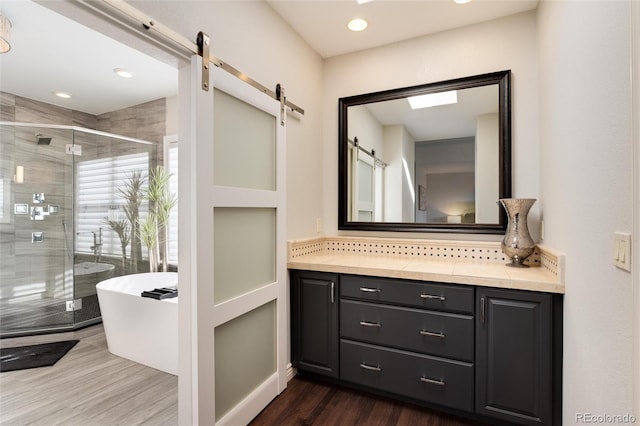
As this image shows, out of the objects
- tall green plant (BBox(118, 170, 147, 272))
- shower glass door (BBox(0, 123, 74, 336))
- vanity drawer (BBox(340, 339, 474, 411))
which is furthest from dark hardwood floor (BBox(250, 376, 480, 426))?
tall green plant (BBox(118, 170, 147, 272))

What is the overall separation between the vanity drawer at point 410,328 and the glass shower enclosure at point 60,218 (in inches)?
115

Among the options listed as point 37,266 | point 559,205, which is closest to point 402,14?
point 559,205

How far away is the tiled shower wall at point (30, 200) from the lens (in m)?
3.08

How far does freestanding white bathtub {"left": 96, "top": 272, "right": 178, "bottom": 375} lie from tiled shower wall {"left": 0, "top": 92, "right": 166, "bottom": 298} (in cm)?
98

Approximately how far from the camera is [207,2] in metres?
1.58

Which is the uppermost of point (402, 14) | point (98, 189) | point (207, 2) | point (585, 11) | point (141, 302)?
point (402, 14)

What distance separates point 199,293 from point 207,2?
4.68ft

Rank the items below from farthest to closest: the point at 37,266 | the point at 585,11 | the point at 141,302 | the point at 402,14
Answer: the point at 37,266
the point at 141,302
the point at 402,14
the point at 585,11

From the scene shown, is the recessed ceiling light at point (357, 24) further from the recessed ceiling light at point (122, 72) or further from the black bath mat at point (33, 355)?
the black bath mat at point (33, 355)

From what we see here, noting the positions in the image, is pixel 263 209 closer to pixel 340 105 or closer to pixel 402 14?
pixel 340 105

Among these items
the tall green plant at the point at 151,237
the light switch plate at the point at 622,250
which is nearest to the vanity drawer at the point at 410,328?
the light switch plate at the point at 622,250

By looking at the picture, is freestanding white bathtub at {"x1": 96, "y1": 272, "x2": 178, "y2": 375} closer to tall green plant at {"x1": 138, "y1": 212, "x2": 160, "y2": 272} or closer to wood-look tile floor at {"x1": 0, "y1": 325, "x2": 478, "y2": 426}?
wood-look tile floor at {"x1": 0, "y1": 325, "x2": 478, "y2": 426}

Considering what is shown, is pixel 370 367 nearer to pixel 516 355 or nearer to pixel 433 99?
pixel 516 355

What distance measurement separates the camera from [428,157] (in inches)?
94.0
